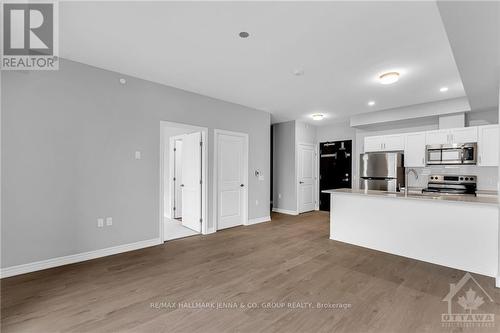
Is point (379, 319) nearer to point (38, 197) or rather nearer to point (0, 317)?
point (0, 317)

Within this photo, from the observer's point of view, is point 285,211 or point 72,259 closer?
point 72,259

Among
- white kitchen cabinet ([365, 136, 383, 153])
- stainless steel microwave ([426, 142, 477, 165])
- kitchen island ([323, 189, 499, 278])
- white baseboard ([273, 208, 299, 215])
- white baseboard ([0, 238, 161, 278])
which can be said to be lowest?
white baseboard ([273, 208, 299, 215])

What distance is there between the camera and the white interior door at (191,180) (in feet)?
16.1

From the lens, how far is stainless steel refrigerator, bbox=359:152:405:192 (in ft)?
17.9

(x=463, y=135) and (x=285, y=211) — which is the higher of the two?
(x=463, y=135)

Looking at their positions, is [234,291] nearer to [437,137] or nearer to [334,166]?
[437,137]

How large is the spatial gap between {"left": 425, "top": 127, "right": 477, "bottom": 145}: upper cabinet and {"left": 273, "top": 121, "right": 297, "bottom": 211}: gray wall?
3279 millimetres

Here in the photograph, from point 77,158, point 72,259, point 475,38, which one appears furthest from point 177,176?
point 475,38

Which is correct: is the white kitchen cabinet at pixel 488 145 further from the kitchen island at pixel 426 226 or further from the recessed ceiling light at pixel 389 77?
the recessed ceiling light at pixel 389 77

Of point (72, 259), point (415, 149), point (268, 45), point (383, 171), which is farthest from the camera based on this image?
point (383, 171)

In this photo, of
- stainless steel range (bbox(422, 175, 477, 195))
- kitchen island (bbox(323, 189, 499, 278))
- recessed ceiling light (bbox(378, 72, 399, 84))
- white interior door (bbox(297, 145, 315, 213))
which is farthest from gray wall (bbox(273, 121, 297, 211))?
recessed ceiling light (bbox(378, 72, 399, 84))

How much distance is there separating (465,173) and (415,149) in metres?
1.08

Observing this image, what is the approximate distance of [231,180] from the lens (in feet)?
17.7

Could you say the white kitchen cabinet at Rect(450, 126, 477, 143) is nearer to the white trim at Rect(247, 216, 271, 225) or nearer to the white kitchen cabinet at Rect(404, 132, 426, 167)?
the white kitchen cabinet at Rect(404, 132, 426, 167)
